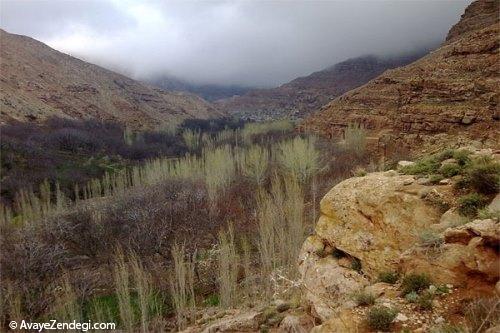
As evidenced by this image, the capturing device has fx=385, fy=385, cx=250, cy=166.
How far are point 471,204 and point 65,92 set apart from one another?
93963mm

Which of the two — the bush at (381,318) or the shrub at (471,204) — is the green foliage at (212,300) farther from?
the bush at (381,318)

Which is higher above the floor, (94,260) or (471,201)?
(471,201)

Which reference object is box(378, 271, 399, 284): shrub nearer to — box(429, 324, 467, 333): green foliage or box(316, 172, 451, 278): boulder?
box(316, 172, 451, 278): boulder

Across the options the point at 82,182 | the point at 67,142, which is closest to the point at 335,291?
the point at 82,182

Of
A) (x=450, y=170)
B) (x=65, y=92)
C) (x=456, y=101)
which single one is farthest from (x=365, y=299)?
(x=65, y=92)

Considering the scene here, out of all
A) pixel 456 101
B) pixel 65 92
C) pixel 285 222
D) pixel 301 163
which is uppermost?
pixel 65 92

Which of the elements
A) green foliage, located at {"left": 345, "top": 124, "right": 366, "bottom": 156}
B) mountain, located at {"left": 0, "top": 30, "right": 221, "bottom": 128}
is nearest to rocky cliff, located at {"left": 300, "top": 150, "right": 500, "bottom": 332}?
green foliage, located at {"left": 345, "top": 124, "right": 366, "bottom": 156}

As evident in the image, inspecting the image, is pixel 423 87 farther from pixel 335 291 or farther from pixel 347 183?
pixel 335 291

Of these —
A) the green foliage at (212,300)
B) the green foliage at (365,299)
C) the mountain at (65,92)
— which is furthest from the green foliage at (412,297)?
the mountain at (65,92)

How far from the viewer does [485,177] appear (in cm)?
632

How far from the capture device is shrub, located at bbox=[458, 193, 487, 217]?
6113mm

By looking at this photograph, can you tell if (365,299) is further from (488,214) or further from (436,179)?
(436,179)

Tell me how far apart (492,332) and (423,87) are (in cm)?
3108

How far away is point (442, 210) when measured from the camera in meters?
6.68
